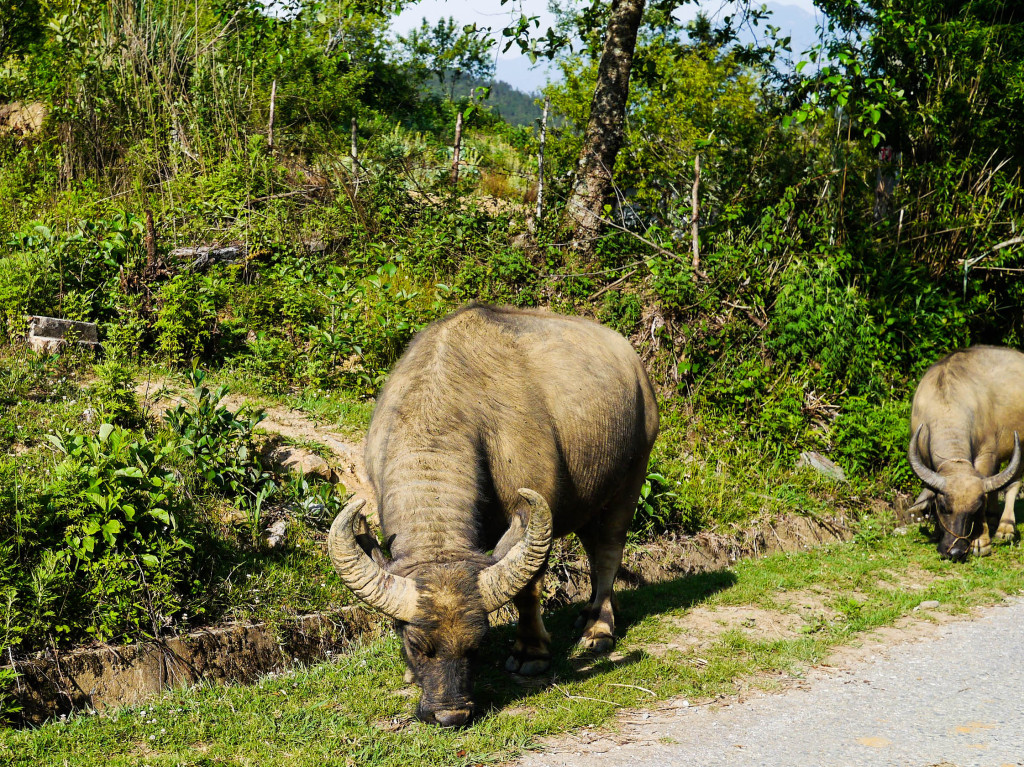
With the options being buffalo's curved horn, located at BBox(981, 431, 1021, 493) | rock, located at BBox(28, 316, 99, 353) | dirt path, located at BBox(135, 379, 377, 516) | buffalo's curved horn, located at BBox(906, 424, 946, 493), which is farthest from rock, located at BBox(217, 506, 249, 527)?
buffalo's curved horn, located at BBox(981, 431, 1021, 493)

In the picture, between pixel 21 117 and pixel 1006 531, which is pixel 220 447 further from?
pixel 21 117

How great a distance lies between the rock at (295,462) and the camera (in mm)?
7836

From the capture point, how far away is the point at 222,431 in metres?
7.33

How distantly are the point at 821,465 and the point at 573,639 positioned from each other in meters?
5.54

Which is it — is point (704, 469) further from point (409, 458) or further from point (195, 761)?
point (195, 761)

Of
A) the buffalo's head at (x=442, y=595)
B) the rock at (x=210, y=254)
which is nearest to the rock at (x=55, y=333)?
the rock at (x=210, y=254)

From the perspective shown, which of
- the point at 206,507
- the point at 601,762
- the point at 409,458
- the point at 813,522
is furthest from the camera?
the point at 813,522

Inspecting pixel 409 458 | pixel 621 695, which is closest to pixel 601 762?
pixel 621 695

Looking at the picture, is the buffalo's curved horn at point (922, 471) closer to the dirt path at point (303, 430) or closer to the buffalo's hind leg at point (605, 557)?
the buffalo's hind leg at point (605, 557)

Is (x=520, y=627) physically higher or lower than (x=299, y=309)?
lower

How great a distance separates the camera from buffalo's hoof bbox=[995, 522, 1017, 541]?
10088 mm

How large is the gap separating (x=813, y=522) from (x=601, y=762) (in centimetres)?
617

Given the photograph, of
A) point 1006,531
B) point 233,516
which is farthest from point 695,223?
point 233,516

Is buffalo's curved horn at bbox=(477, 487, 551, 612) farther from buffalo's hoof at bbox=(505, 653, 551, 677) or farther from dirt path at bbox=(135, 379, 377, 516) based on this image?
dirt path at bbox=(135, 379, 377, 516)
